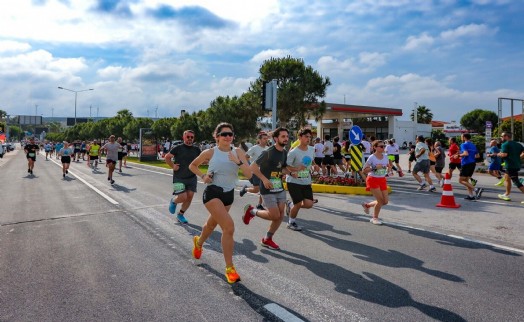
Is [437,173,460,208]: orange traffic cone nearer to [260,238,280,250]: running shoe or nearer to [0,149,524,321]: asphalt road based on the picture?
[0,149,524,321]: asphalt road

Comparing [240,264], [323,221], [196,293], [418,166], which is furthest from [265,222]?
[418,166]

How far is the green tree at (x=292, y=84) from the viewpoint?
22.2 m

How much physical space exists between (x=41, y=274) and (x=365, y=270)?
151 inches

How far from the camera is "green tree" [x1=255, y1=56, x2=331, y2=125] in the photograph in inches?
875

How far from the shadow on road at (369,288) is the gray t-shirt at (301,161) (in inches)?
63.7

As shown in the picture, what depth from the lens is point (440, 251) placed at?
5.81m

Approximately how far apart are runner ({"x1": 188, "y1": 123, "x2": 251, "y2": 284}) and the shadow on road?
1.09 metres

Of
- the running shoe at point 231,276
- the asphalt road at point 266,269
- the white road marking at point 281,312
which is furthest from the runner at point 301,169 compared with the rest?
the white road marking at point 281,312

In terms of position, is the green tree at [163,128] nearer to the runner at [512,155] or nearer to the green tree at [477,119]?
the runner at [512,155]

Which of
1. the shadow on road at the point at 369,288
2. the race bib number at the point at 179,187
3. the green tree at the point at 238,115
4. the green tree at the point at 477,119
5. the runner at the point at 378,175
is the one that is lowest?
the shadow on road at the point at 369,288

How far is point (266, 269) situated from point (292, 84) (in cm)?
1811

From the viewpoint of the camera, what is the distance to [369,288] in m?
4.27

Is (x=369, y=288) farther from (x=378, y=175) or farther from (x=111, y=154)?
(x=111, y=154)

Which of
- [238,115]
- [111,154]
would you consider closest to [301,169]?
[111,154]
